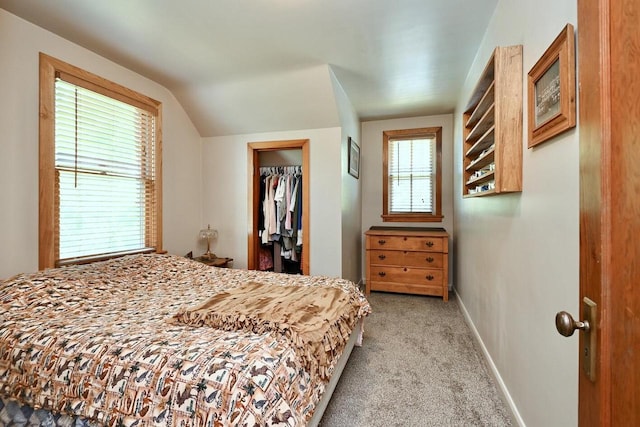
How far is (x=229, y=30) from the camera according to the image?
211 cm

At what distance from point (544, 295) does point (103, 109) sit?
3.42 m

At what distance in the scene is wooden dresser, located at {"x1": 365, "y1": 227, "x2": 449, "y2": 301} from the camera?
3.59 meters

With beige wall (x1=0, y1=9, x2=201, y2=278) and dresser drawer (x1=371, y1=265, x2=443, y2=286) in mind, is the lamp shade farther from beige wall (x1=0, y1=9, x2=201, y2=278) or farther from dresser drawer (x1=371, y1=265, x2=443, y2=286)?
dresser drawer (x1=371, y1=265, x2=443, y2=286)

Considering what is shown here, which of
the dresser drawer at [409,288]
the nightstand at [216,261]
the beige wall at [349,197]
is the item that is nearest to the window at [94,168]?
the nightstand at [216,261]

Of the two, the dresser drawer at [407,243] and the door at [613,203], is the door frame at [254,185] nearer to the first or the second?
the dresser drawer at [407,243]

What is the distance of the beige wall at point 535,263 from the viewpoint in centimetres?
100

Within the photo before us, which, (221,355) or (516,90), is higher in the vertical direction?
(516,90)

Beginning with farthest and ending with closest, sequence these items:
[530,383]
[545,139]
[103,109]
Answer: [103,109]
[530,383]
[545,139]

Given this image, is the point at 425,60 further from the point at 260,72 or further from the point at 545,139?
the point at 545,139

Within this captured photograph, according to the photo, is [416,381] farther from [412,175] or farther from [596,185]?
[412,175]

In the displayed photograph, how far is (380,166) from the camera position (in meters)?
4.48

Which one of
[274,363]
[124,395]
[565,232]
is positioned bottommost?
[124,395]

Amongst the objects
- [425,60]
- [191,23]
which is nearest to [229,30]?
[191,23]

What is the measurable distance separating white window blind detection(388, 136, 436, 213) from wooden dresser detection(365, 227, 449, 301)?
2.34 feet
